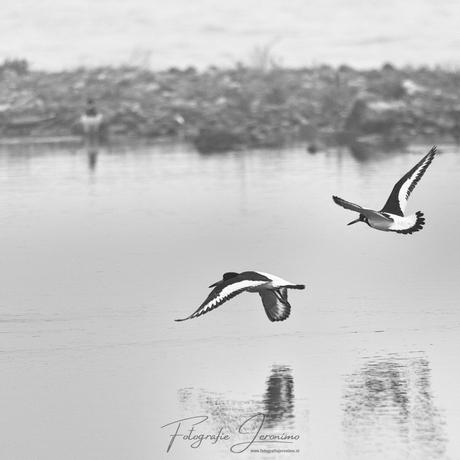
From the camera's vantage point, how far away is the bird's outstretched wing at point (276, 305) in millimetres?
8570

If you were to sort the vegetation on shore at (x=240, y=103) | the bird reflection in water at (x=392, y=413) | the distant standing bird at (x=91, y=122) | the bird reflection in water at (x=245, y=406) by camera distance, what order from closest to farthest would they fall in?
the bird reflection in water at (x=392, y=413) → the bird reflection in water at (x=245, y=406) → the vegetation on shore at (x=240, y=103) → the distant standing bird at (x=91, y=122)

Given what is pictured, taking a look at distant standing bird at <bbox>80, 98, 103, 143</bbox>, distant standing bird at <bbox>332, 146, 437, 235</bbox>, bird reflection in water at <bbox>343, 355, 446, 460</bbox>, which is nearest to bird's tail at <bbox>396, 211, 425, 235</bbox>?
distant standing bird at <bbox>332, 146, 437, 235</bbox>

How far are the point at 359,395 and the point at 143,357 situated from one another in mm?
1629

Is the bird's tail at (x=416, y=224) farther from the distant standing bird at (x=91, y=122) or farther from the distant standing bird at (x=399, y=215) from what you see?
the distant standing bird at (x=91, y=122)

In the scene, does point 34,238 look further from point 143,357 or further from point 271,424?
point 271,424

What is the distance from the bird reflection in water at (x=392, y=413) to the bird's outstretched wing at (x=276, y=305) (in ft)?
3.10

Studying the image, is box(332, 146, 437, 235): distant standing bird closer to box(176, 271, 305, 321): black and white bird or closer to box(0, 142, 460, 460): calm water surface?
box(0, 142, 460, 460): calm water surface

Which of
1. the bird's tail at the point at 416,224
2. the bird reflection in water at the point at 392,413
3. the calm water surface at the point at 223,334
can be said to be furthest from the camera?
the bird's tail at the point at 416,224

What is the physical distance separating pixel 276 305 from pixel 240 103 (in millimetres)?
25068

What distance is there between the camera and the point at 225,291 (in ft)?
26.7

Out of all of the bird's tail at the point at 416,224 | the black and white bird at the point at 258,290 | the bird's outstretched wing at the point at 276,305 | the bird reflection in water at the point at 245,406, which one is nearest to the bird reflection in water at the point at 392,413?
the bird reflection in water at the point at 245,406

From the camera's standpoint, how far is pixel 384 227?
32.2 ft

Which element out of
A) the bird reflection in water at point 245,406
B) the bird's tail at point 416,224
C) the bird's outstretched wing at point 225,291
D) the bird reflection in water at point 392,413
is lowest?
the bird reflection in water at point 245,406

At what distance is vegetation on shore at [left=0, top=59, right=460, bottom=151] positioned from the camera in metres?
28.1
